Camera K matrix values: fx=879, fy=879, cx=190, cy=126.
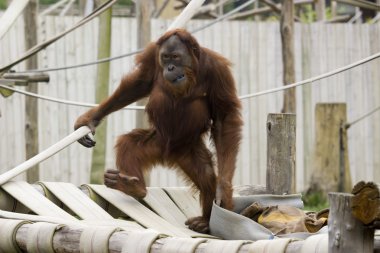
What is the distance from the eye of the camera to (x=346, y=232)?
7.83 ft

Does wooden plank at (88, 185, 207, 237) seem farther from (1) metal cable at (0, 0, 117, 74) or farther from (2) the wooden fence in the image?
(2) the wooden fence

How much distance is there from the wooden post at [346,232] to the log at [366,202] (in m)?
0.04

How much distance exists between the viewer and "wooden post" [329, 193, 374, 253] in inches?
93.6

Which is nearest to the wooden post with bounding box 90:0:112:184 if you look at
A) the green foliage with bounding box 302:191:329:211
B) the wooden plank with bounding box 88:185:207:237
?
the green foliage with bounding box 302:191:329:211

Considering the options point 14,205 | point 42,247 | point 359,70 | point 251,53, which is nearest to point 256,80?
point 251,53

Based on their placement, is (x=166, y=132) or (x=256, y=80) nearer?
(x=166, y=132)

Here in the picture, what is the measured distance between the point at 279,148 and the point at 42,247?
1.50m

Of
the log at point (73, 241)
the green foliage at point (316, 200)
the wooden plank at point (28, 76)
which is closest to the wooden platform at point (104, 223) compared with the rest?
the log at point (73, 241)

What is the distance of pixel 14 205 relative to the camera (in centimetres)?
408

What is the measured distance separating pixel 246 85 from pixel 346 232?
642 centimetres

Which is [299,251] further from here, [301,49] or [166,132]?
[301,49]

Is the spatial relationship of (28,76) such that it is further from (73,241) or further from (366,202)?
(366,202)

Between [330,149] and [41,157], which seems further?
[330,149]

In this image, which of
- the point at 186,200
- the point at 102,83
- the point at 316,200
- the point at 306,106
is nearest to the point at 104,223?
the point at 186,200
